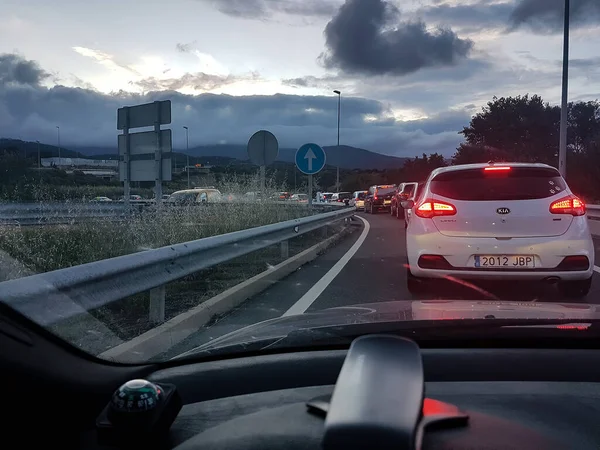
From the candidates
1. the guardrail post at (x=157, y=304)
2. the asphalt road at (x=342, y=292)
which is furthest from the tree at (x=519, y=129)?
the guardrail post at (x=157, y=304)

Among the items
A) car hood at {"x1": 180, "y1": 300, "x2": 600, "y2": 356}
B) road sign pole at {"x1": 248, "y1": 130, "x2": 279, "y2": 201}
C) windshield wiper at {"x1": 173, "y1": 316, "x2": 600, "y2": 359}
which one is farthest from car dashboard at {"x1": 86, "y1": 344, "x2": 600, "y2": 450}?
road sign pole at {"x1": 248, "y1": 130, "x2": 279, "y2": 201}

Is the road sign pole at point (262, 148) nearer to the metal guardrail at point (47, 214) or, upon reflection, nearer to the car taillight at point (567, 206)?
the metal guardrail at point (47, 214)

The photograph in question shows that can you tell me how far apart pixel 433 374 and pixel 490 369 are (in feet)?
0.74

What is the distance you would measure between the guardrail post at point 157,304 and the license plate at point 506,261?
339cm

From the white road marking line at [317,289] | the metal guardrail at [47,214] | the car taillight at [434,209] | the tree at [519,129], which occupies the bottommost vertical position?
the white road marking line at [317,289]

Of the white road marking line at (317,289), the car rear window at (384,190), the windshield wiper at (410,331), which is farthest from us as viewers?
the car rear window at (384,190)

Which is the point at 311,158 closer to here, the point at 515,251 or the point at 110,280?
the point at 515,251

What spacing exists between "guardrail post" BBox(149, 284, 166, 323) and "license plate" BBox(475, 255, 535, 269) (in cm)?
339

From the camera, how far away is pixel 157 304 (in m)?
5.79

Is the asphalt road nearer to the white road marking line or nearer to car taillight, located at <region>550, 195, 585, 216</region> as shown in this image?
the white road marking line

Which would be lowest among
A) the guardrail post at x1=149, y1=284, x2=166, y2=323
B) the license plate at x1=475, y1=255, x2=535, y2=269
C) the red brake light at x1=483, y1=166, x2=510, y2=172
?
the guardrail post at x1=149, y1=284, x2=166, y2=323

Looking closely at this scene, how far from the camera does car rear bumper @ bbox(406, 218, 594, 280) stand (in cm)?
652

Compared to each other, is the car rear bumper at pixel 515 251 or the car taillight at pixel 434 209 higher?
the car taillight at pixel 434 209

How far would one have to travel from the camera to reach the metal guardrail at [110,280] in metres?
3.19
